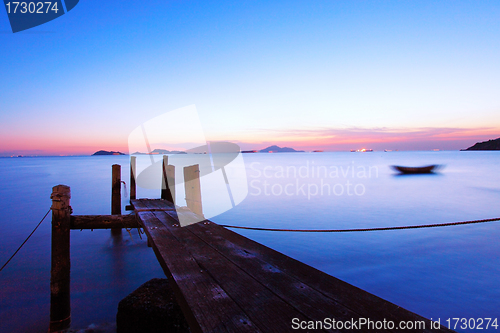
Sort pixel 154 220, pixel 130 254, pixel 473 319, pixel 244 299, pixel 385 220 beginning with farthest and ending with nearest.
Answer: pixel 385 220
pixel 130 254
pixel 473 319
pixel 154 220
pixel 244 299

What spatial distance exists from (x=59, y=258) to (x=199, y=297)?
3125mm

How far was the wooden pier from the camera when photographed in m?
1.77

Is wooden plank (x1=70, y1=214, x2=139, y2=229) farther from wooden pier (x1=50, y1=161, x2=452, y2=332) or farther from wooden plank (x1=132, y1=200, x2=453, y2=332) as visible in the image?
wooden plank (x1=132, y1=200, x2=453, y2=332)

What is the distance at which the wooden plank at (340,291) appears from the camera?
5.94 ft

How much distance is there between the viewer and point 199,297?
2.12m

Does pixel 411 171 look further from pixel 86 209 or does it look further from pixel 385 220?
pixel 86 209

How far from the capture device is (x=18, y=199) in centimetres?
1755

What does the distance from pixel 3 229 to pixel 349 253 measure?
42.5ft

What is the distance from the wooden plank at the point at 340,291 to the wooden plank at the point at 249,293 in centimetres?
29

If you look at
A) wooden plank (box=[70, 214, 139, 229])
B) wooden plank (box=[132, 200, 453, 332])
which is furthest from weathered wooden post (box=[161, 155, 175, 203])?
wooden plank (box=[132, 200, 453, 332])

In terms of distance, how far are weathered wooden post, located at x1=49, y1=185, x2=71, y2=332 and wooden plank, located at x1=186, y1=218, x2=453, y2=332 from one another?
2.52 metres

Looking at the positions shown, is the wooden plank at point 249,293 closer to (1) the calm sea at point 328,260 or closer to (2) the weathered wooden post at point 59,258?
(2) the weathered wooden post at point 59,258

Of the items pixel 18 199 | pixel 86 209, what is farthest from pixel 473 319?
pixel 18 199

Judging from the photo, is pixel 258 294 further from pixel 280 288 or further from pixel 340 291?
pixel 340 291
